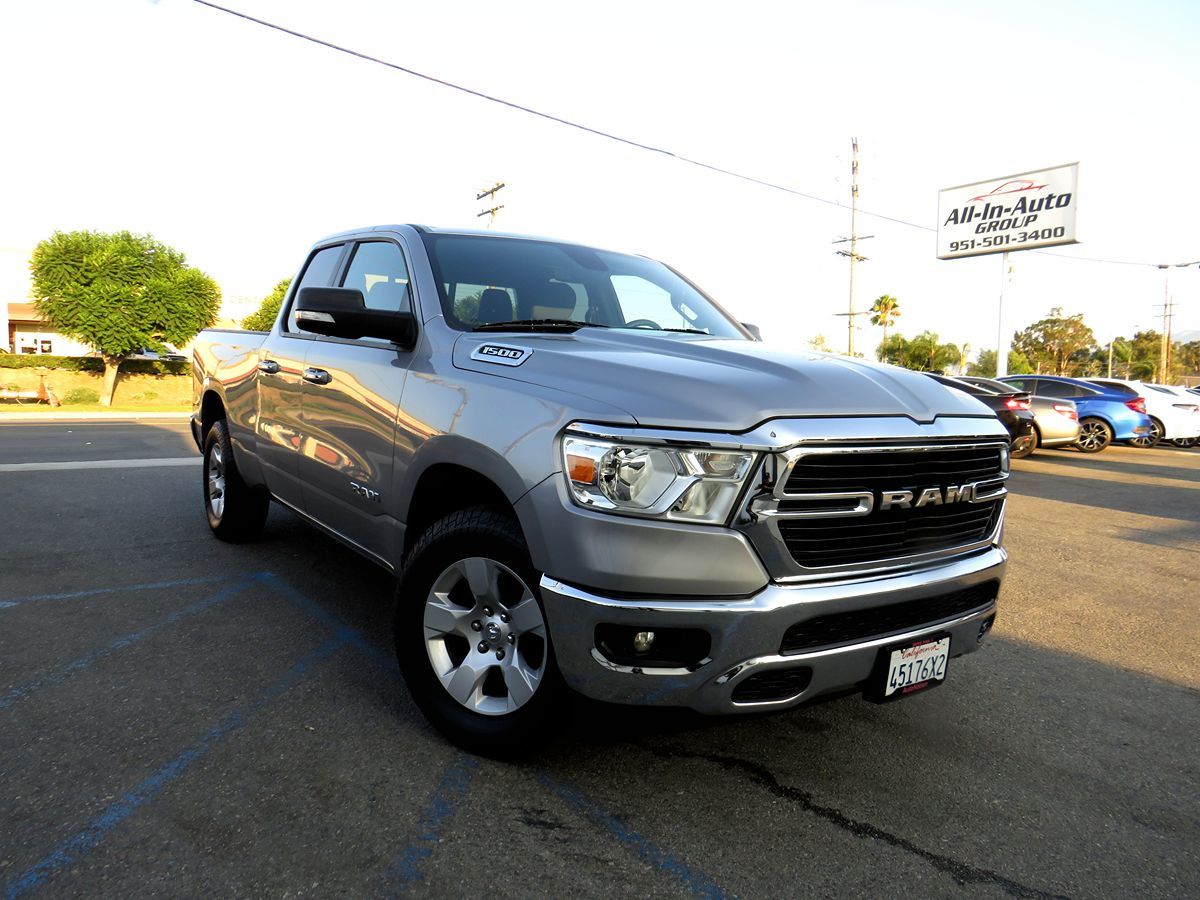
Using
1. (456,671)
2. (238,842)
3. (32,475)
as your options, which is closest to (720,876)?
(456,671)

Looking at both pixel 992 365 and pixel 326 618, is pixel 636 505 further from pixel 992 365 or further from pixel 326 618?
pixel 992 365

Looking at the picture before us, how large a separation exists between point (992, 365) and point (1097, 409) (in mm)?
80495

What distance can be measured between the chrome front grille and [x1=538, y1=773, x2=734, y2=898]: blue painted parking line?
0.85 metres

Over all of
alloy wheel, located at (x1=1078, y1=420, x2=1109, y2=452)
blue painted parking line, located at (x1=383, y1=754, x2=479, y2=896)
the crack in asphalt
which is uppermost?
alloy wheel, located at (x1=1078, y1=420, x2=1109, y2=452)

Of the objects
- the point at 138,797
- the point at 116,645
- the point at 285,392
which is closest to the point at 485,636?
the point at 138,797

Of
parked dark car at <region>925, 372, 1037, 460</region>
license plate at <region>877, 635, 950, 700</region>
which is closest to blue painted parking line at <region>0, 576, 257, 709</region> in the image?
license plate at <region>877, 635, 950, 700</region>

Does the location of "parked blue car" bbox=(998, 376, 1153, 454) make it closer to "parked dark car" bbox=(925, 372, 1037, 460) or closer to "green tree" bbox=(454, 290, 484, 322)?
"parked dark car" bbox=(925, 372, 1037, 460)

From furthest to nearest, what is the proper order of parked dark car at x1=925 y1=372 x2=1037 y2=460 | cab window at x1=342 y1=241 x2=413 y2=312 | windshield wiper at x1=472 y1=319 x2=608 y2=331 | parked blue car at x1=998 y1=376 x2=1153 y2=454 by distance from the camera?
parked blue car at x1=998 y1=376 x2=1153 y2=454 < parked dark car at x1=925 y1=372 x2=1037 y2=460 < cab window at x1=342 y1=241 x2=413 y2=312 < windshield wiper at x1=472 y1=319 x2=608 y2=331

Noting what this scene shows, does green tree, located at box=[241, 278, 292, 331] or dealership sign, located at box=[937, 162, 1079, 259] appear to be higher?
dealership sign, located at box=[937, 162, 1079, 259]

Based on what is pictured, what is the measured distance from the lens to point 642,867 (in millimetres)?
2385

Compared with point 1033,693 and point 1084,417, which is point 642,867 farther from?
point 1084,417

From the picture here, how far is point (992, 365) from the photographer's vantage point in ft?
298

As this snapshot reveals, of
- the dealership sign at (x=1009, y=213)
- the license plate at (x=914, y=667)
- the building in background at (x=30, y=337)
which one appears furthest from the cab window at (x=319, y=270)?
the building in background at (x=30, y=337)

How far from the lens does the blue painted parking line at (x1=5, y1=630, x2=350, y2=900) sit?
2.24m
